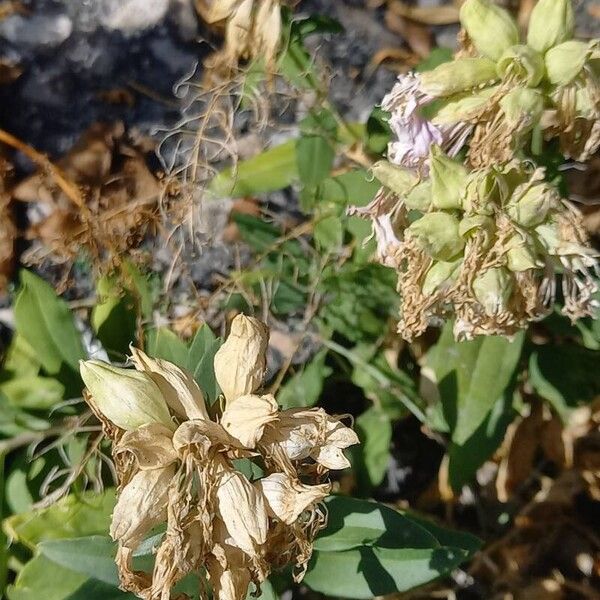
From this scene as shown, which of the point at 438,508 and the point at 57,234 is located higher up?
the point at 57,234

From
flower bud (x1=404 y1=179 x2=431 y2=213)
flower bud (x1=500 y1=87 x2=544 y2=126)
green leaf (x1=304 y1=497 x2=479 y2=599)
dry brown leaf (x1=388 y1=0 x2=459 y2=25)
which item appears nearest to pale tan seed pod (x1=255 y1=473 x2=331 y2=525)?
green leaf (x1=304 y1=497 x2=479 y2=599)

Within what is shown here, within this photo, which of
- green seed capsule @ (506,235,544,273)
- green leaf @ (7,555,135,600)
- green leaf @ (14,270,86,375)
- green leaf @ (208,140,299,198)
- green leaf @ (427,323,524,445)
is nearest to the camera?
green seed capsule @ (506,235,544,273)

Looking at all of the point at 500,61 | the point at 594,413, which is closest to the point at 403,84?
the point at 500,61

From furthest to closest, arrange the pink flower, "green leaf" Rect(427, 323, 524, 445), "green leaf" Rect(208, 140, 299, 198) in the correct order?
"green leaf" Rect(208, 140, 299, 198), "green leaf" Rect(427, 323, 524, 445), the pink flower

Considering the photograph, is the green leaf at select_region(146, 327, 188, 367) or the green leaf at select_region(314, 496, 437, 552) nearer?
Answer: the green leaf at select_region(314, 496, 437, 552)

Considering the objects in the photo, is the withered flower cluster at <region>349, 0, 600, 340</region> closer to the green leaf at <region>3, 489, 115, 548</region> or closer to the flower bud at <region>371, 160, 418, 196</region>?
the flower bud at <region>371, 160, 418, 196</region>

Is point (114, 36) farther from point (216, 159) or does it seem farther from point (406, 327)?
point (406, 327)
